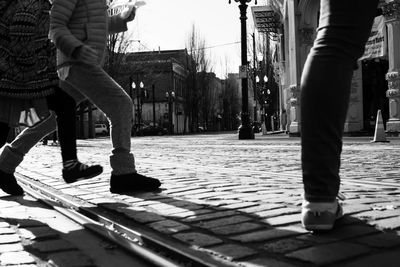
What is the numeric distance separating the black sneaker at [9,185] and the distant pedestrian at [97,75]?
862mm

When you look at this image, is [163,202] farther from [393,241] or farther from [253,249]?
[393,241]

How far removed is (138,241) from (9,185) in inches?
83.0

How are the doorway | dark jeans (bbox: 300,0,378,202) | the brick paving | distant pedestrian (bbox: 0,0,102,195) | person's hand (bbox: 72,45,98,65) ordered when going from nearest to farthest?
1. the brick paving
2. dark jeans (bbox: 300,0,378,202)
3. person's hand (bbox: 72,45,98,65)
4. distant pedestrian (bbox: 0,0,102,195)
5. the doorway

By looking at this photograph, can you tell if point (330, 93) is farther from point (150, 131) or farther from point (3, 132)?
point (150, 131)

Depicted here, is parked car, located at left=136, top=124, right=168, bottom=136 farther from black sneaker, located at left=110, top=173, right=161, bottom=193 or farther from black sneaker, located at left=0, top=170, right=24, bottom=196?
black sneaker, located at left=110, top=173, right=161, bottom=193

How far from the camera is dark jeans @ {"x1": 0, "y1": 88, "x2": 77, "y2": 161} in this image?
4.03 metres

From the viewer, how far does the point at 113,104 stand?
12.7 feet

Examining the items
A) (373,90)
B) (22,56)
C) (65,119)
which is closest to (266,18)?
(373,90)

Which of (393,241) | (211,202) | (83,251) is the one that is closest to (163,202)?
(211,202)

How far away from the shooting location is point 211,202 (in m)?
3.45

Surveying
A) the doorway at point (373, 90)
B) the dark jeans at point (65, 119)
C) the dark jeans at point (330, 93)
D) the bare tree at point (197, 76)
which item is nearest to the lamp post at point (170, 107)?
the bare tree at point (197, 76)

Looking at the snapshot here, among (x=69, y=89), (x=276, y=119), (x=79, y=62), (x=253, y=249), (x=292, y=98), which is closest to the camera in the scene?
(x=253, y=249)

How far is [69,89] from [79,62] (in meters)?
0.40

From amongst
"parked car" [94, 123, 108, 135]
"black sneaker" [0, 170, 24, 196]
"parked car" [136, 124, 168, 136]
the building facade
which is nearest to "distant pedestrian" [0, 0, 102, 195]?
"black sneaker" [0, 170, 24, 196]
